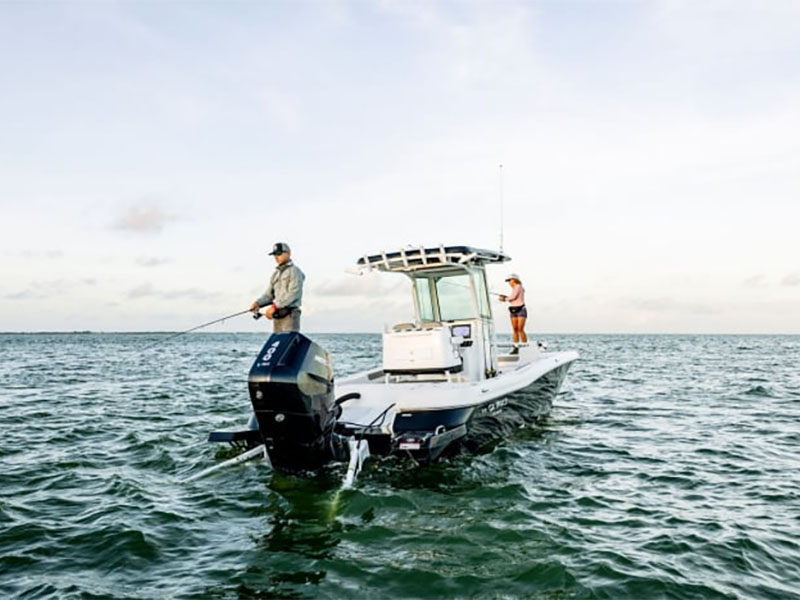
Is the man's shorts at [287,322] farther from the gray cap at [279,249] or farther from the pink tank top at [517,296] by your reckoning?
the pink tank top at [517,296]

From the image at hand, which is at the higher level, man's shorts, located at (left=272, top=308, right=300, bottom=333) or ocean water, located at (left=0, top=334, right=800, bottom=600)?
man's shorts, located at (left=272, top=308, right=300, bottom=333)

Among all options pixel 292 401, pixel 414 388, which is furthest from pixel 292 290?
pixel 292 401

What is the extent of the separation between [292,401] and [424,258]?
3853 mm

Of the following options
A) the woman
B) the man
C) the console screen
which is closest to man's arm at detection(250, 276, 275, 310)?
the man

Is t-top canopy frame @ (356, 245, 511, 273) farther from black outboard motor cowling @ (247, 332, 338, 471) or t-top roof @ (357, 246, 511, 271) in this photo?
black outboard motor cowling @ (247, 332, 338, 471)

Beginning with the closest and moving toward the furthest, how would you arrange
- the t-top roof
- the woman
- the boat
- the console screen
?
the boat < the t-top roof < the console screen < the woman

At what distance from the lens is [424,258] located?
9.74 meters

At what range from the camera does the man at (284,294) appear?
341 inches

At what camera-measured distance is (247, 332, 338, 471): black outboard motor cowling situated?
6566mm

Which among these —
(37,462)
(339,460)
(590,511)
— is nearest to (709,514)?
(590,511)

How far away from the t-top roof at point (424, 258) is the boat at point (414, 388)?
2 centimetres

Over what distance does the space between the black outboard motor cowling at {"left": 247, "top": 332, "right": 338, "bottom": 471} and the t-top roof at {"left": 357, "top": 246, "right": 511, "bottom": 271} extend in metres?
3.08

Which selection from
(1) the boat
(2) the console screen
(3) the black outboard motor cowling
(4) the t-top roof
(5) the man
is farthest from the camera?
(2) the console screen

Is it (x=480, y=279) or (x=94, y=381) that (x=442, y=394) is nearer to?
(x=480, y=279)
